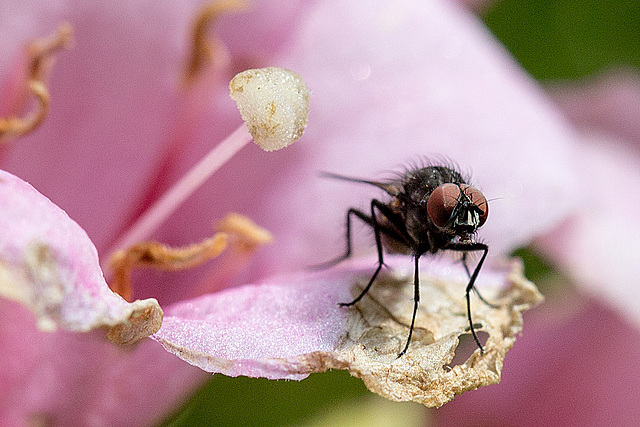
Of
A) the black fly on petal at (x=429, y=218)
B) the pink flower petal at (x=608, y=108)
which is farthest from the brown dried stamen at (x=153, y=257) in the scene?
the pink flower petal at (x=608, y=108)

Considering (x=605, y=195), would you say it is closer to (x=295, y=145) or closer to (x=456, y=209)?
(x=295, y=145)

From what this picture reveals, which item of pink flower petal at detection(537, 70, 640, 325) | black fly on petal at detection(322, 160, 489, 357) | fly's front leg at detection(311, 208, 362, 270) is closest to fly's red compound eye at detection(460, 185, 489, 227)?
black fly on petal at detection(322, 160, 489, 357)

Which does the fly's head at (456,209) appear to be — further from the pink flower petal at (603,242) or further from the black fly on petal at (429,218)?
the pink flower petal at (603,242)

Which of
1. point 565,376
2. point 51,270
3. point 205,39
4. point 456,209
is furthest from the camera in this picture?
point 565,376

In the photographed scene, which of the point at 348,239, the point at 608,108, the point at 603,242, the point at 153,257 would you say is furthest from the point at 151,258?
the point at 608,108

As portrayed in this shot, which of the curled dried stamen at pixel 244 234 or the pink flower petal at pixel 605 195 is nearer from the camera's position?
the curled dried stamen at pixel 244 234

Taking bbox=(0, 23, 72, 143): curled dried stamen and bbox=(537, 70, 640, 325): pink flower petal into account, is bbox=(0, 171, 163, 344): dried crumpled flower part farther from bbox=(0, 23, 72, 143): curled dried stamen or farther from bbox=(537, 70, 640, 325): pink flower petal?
bbox=(537, 70, 640, 325): pink flower petal
